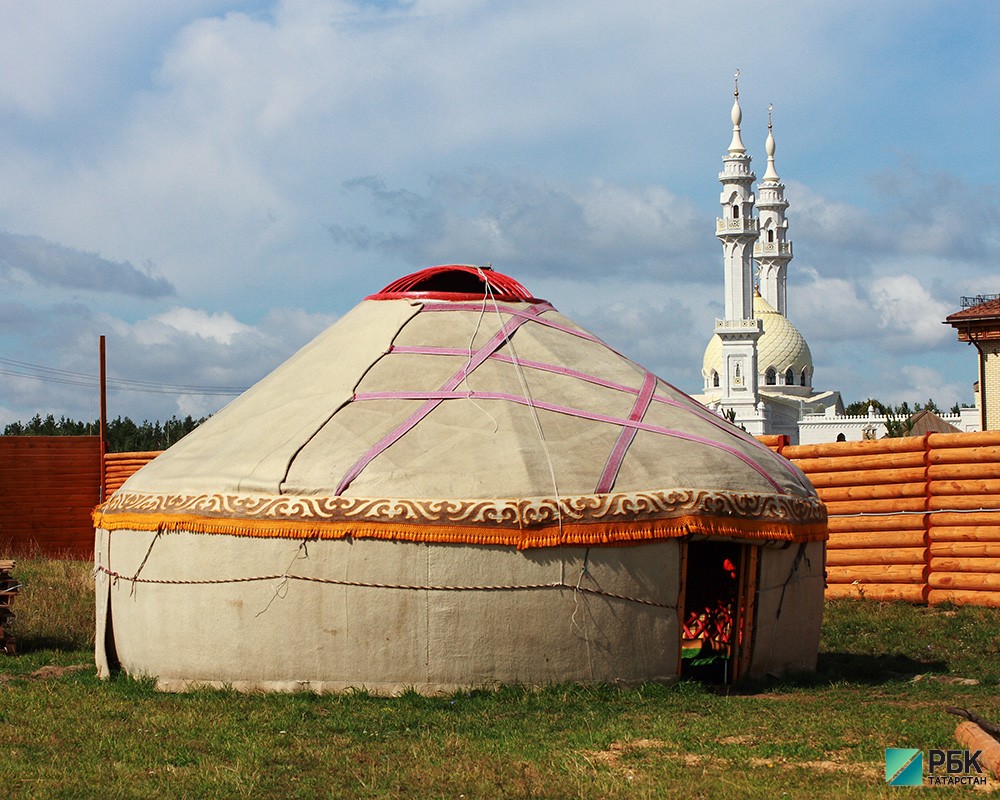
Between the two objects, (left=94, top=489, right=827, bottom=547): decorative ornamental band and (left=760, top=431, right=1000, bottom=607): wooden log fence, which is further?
(left=760, top=431, right=1000, bottom=607): wooden log fence

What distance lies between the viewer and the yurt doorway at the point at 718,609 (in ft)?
→ 27.2

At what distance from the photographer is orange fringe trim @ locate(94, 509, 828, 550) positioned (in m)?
7.58

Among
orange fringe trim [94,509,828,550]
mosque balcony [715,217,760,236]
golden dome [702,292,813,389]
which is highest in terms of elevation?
mosque balcony [715,217,760,236]

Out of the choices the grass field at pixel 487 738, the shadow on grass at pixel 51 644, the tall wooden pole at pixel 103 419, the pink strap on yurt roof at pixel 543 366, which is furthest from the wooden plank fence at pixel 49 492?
the pink strap on yurt roof at pixel 543 366

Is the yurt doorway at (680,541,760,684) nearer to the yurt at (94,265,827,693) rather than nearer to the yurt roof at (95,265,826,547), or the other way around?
the yurt at (94,265,827,693)

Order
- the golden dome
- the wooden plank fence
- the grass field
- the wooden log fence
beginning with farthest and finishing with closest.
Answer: the golden dome → the wooden plank fence → the wooden log fence → the grass field

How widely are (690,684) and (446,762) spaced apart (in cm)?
220

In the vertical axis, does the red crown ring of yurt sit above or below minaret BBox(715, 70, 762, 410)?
below

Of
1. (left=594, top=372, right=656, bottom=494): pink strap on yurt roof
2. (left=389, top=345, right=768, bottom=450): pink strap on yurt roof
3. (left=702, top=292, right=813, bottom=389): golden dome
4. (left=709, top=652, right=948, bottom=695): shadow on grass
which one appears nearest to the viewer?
(left=594, top=372, right=656, bottom=494): pink strap on yurt roof

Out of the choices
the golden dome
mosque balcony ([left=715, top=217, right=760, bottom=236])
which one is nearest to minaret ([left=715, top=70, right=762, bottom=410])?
mosque balcony ([left=715, top=217, right=760, bottom=236])

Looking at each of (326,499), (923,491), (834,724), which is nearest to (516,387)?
(326,499)

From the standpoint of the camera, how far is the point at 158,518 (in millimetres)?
8266

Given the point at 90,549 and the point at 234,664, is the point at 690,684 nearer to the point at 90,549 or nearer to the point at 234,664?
the point at 234,664

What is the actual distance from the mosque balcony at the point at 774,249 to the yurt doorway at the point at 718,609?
72.9 meters
